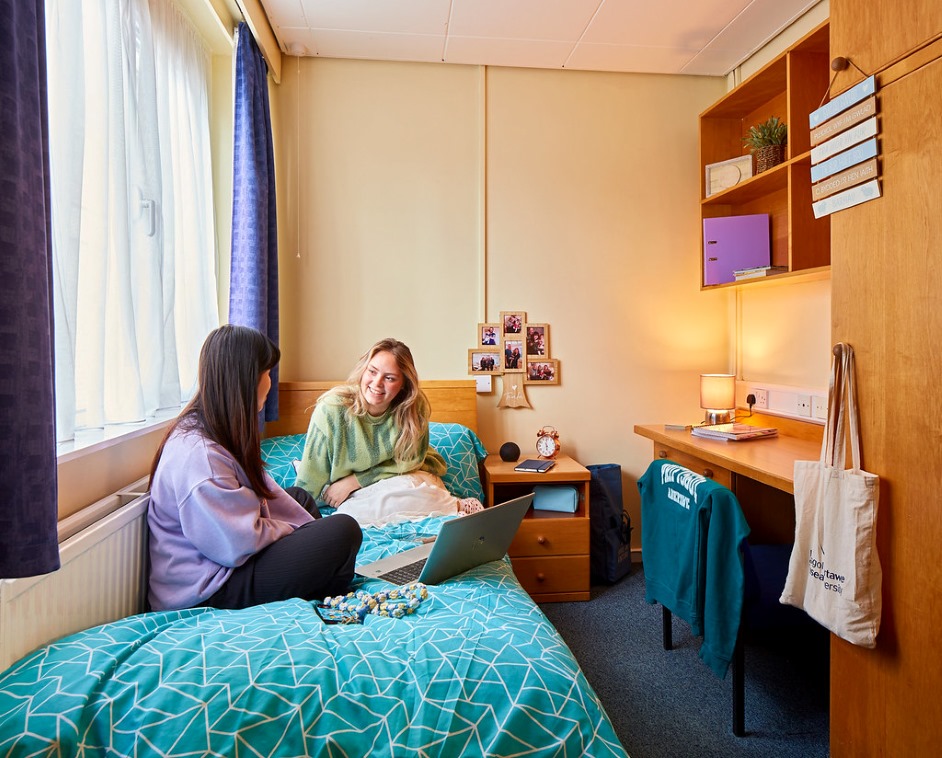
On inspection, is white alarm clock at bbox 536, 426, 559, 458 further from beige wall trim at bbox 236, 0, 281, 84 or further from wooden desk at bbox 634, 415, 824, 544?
beige wall trim at bbox 236, 0, 281, 84

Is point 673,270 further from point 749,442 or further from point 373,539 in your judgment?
point 373,539

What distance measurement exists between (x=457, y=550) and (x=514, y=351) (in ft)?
5.48

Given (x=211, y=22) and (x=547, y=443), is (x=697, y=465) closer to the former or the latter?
(x=547, y=443)

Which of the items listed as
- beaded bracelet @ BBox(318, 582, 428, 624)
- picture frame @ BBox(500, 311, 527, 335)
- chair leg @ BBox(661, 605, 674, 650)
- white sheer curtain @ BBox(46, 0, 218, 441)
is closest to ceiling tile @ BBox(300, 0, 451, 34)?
white sheer curtain @ BBox(46, 0, 218, 441)

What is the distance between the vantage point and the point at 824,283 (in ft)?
8.47

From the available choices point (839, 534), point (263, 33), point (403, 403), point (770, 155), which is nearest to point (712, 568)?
point (839, 534)

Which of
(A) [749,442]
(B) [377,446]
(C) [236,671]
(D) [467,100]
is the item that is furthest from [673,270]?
(C) [236,671]

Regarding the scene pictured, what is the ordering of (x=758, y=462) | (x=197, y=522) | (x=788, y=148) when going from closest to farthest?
(x=197, y=522) < (x=758, y=462) < (x=788, y=148)

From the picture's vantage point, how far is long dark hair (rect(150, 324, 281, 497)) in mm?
1553

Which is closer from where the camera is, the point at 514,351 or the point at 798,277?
the point at 798,277

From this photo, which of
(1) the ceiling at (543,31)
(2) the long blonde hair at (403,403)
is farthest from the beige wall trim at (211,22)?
(2) the long blonde hair at (403,403)

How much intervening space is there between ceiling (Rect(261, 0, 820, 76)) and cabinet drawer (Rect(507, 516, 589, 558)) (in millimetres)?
2253

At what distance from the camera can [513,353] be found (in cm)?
316

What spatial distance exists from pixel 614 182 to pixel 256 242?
6.31 ft
